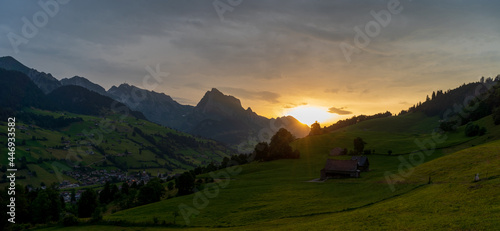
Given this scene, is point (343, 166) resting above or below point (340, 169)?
above

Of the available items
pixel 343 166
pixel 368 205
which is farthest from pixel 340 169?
pixel 368 205

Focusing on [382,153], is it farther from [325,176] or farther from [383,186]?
[383,186]

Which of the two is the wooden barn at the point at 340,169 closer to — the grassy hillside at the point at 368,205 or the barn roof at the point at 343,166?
the barn roof at the point at 343,166

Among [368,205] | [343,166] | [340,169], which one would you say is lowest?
[368,205]

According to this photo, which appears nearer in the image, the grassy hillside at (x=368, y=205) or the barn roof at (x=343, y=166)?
the grassy hillside at (x=368, y=205)

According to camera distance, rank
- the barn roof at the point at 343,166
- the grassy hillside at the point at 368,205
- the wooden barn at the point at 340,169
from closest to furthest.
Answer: the grassy hillside at the point at 368,205, the wooden barn at the point at 340,169, the barn roof at the point at 343,166

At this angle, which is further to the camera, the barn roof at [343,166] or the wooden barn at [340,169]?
the barn roof at [343,166]

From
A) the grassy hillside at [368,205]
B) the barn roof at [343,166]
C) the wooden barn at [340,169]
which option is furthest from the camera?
the barn roof at [343,166]

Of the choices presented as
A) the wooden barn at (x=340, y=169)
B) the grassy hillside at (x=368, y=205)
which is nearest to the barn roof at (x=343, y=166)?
the wooden barn at (x=340, y=169)

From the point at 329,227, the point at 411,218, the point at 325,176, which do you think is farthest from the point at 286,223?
the point at 325,176

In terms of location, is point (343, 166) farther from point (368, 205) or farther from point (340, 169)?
point (368, 205)

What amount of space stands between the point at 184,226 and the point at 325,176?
54362 millimetres

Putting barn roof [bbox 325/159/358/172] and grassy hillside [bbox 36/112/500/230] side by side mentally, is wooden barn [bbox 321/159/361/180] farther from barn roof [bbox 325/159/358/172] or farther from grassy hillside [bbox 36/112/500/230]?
grassy hillside [bbox 36/112/500/230]

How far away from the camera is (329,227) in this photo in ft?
116
